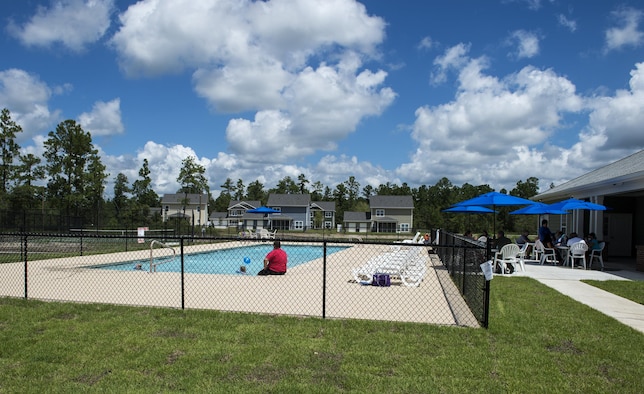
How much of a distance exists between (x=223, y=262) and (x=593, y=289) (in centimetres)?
1318

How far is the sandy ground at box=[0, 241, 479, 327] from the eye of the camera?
7094 millimetres

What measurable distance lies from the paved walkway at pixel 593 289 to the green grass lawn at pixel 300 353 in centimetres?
75

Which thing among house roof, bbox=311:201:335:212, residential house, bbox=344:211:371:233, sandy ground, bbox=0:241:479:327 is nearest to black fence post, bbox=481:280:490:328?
sandy ground, bbox=0:241:479:327

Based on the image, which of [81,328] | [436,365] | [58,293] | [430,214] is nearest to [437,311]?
[436,365]

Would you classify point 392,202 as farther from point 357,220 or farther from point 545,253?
point 545,253

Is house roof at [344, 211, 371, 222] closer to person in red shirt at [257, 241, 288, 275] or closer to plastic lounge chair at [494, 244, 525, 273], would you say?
plastic lounge chair at [494, 244, 525, 273]

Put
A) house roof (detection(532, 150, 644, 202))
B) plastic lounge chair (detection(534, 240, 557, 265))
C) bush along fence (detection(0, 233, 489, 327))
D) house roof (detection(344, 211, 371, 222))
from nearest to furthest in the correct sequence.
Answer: bush along fence (detection(0, 233, 489, 327)) < house roof (detection(532, 150, 644, 202)) < plastic lounge chair (detection(534, 240, 557, 265)) < house roof (detection(344, 211, 371, 222))

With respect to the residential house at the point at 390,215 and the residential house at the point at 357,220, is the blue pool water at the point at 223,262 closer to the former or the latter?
the residential house at the point at 390,215

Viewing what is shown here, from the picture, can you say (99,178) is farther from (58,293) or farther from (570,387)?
(570,387)

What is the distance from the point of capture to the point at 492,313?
6.92m

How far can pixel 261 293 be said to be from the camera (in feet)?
28.7

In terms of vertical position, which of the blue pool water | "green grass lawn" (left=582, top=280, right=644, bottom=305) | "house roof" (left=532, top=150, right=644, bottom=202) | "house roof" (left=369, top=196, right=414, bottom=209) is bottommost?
the blue pool water

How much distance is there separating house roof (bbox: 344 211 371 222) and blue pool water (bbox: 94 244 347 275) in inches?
1764

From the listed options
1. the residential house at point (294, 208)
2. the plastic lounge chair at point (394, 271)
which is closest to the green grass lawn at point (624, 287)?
the plastic lounge chair at point (394, 271)
